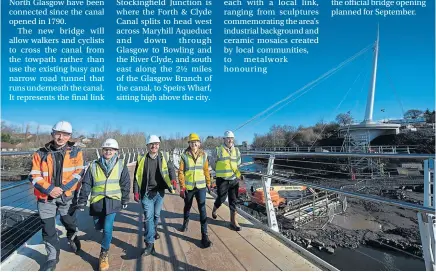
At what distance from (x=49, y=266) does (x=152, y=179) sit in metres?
1.37

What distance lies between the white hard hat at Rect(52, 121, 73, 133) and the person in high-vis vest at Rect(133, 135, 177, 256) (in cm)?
87

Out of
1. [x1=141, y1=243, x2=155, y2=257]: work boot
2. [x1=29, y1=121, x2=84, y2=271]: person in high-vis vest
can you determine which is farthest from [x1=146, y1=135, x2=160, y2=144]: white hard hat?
[x1=141, y1=243, x2=155, y2=257]: work boot

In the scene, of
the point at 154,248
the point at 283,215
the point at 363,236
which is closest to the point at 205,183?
the point at 154,248

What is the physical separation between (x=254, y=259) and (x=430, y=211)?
5.67 ft

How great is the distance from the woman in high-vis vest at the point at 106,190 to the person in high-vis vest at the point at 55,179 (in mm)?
180

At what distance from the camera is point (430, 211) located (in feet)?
5.50

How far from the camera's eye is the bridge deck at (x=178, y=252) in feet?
8.52

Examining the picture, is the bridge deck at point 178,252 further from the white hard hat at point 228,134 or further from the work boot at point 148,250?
the white hard hat at point 228,134

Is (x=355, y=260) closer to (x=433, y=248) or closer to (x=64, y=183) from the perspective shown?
(x=433, y=248)

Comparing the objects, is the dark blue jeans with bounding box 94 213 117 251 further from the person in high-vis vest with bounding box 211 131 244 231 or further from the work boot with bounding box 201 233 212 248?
the person in high-vis vest with bounding box 211 131 244 231

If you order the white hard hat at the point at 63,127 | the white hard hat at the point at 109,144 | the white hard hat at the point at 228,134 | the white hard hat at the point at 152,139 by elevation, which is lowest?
the white hard hat at the point at 109,144

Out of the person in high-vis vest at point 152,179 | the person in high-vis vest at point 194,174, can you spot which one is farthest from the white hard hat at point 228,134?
the person in high-vis vest at point 152,179

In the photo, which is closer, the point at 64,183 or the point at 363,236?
the point at 64,183

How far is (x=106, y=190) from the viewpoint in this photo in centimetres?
271
